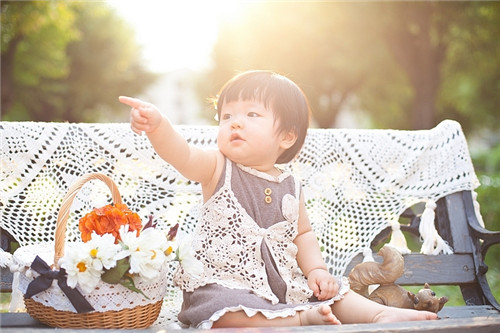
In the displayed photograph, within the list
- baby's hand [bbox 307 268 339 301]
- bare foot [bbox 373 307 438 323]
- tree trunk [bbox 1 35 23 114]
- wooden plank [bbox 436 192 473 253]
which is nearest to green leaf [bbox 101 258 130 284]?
baby's hand [bbox 307 268 339 301]

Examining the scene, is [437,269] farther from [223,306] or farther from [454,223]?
[223,306]

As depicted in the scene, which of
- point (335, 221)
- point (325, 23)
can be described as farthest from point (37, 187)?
point (325, 23)

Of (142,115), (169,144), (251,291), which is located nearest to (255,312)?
(251,291)

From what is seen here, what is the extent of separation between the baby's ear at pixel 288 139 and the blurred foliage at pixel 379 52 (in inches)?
146

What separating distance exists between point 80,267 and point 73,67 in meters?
18.8

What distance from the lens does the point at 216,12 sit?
17.2 meters

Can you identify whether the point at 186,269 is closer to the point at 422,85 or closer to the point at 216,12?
the point at 422,85

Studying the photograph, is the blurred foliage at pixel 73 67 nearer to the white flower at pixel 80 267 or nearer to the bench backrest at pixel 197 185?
the bench backrest at pixel 197 185

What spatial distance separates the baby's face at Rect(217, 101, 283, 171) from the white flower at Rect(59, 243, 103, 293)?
2.26 ft

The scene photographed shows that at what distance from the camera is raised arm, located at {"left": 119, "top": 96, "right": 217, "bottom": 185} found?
65.1 inches

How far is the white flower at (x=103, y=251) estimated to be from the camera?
1.55 metres

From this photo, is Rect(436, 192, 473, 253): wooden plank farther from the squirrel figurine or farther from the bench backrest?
the squirrel figurine

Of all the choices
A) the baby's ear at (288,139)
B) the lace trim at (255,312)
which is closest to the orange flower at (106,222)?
the lace trim at (255,312)

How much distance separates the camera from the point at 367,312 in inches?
73.0
